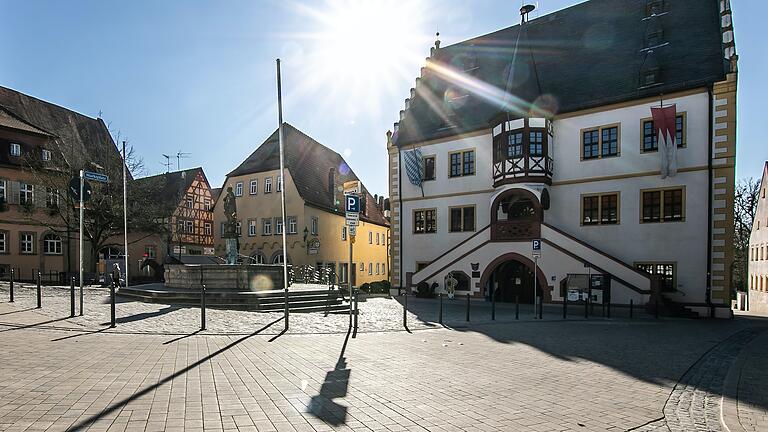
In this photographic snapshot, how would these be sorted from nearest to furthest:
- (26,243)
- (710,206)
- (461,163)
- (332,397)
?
(332,397) → (710,206) → (461,163) → (26,243)

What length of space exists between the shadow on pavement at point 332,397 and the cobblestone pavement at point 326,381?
28mm

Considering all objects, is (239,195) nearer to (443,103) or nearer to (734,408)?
(443,103)

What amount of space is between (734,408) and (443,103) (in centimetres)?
2780

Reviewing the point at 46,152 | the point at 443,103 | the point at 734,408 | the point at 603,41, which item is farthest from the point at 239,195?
the point at 734,408

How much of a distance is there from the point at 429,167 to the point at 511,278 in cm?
885

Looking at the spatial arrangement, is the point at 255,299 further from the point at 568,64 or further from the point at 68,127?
the point at 68,127

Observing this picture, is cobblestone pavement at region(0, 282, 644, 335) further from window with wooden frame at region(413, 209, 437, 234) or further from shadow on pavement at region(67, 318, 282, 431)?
window with wooden frame at region(413, 209, 437, 234)

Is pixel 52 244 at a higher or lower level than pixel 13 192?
lower

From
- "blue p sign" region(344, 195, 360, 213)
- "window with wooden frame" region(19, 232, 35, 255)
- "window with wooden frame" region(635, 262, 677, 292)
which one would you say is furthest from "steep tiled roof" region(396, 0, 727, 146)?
"window with wooden frame" region(19, 232, 35, 255)

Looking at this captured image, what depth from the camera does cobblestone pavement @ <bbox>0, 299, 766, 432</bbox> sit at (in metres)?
4.81

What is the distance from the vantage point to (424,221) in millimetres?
29391

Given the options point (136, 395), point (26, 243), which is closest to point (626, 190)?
point (136, 395)

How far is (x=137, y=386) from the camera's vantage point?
19.3ft

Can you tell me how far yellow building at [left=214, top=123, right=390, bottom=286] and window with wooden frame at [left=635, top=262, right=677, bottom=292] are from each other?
2151cm
